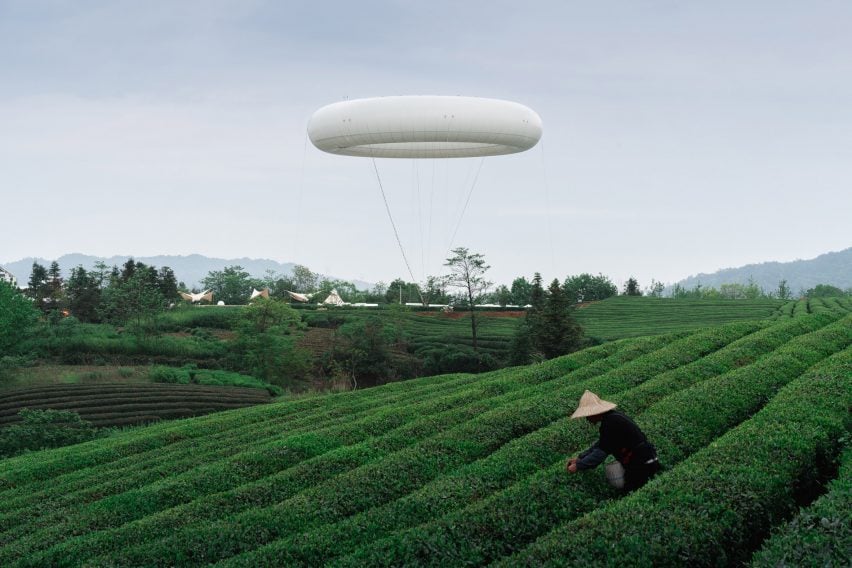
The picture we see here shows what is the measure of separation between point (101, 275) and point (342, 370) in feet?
127

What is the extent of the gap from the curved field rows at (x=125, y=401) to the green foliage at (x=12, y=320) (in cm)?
828

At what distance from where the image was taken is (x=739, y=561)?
8156 millimetres

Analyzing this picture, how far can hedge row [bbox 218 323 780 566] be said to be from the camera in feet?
30.6

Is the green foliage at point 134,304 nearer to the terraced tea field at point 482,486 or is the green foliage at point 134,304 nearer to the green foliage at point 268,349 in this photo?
the green foliage at point 268,349

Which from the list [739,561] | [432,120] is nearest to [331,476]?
[739,561]

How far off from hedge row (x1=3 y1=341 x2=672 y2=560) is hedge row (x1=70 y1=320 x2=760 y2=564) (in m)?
1.31

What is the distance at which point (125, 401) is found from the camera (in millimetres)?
34031

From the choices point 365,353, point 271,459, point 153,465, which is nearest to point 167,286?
point 365,353

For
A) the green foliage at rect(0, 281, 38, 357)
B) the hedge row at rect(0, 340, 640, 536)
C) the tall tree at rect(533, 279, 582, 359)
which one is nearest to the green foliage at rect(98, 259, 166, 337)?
the green foliage at rect(0, 281, 38, 357)

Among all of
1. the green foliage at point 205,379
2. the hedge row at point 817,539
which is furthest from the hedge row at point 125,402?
the hedge row at point 817,539

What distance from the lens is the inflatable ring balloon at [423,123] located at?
105 ft

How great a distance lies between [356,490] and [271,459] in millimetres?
4004

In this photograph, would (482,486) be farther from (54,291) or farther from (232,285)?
(232,285)

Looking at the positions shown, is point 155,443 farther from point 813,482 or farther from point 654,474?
point 813,482
